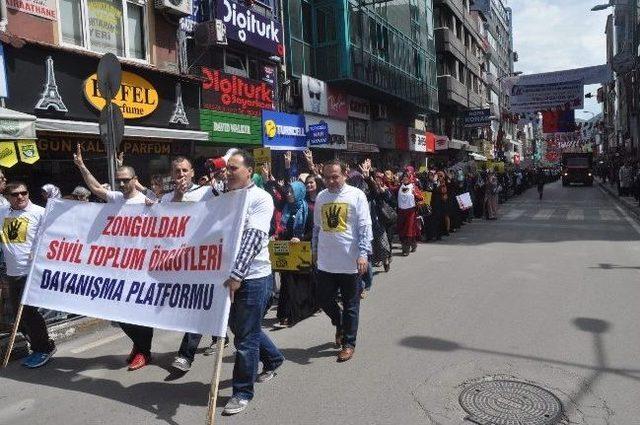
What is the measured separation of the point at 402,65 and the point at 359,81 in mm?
6023

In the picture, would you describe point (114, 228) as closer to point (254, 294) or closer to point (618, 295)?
point (254, 294)

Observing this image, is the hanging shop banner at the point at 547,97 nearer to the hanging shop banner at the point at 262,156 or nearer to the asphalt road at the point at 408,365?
the asphalt road at the point at 408,365

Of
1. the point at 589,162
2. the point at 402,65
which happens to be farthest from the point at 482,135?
the point at 402,65

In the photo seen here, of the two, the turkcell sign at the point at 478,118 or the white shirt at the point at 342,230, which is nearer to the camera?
the white shirt at the point at 342,230

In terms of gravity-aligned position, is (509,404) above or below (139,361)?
below

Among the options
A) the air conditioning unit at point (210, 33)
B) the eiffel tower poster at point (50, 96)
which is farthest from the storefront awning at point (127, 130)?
the air conditioning unit at point (210, 33)

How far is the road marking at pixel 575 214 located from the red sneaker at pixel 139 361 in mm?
16295

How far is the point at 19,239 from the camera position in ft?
17.3

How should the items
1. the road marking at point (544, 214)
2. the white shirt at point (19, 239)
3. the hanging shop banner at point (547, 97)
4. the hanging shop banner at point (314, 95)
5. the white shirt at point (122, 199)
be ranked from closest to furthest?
the white shirt at point (122, 199), the white shirt at point (19, 239), the road marking at point (544, 214), the hanging shop banner at point (314, 95), the hanging shop banner at point (547, 97)

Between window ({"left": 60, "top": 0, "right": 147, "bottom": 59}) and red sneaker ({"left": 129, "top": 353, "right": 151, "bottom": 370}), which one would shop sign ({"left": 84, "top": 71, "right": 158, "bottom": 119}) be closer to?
window ({"left": 60, "top": 0, "right": 147, "bottom": 59})

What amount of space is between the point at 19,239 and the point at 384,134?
22.6 meters

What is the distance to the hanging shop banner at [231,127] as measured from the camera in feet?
48.0

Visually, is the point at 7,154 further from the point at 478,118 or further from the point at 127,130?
the point at 478,118

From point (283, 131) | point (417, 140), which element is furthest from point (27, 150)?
point (417, 140)
